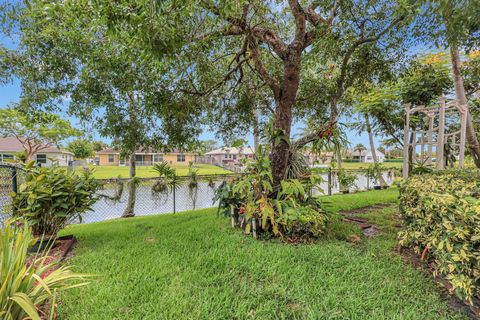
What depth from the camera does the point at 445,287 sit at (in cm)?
182

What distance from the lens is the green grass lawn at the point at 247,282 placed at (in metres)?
1.55

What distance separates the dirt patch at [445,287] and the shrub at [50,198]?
3.70 metres

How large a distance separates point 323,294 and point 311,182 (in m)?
1.66

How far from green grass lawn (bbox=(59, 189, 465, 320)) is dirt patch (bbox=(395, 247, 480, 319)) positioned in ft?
0.21

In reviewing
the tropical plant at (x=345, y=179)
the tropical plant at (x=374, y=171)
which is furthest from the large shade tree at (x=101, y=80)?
the tropical plant at (x=374, y=171)

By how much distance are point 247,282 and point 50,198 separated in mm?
2452

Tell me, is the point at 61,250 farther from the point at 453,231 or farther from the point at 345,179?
the point at 345,179

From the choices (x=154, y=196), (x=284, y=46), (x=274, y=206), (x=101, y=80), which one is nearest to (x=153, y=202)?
(x=154, y=196)

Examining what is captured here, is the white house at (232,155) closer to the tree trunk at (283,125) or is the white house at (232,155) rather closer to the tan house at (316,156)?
the tree trunk at (283,125)

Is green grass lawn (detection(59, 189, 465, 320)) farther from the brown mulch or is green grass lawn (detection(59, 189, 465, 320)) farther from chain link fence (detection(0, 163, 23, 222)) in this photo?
chain link fence (detection(0, 163, 23, 222))

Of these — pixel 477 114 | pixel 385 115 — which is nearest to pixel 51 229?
pixel 385 115

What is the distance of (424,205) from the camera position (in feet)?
6.41

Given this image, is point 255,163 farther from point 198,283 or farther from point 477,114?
point 477,114

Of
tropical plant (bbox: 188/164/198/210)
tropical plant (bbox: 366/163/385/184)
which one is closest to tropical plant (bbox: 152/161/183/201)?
tropical plant (bbox: 188/164/198/210)
